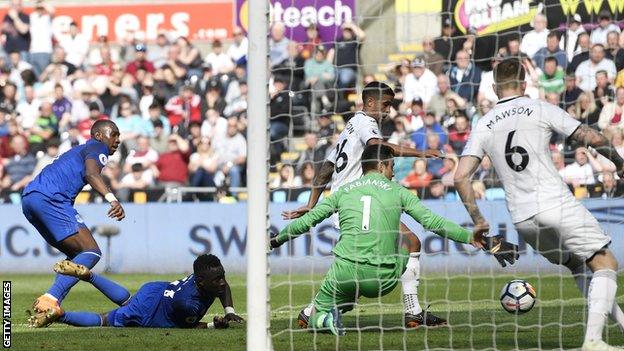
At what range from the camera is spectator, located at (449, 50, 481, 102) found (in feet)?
40.8

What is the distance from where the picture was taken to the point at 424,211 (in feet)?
31.6

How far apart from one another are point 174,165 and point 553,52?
33.1ft

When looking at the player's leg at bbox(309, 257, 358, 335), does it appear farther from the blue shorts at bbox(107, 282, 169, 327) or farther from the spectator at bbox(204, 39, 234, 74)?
the spectator at bbox(204, 39, 234, 74)

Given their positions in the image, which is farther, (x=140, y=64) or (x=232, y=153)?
(x=140, y=64)

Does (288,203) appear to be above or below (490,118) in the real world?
below

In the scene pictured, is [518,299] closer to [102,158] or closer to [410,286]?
[410,286]

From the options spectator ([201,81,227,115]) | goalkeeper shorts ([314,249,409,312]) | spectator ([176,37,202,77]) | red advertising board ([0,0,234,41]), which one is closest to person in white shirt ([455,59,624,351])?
goalkeeper shorts ([314,249,409,312])

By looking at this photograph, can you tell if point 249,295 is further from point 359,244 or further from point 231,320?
point 231,320

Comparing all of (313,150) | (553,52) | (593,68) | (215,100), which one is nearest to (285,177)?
(313,150)

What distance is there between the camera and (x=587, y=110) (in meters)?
12.4

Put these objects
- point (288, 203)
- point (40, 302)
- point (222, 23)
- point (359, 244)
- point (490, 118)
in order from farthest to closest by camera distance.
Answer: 1. point (222, 23)
2. point (288, 203)
3. point (40, 302)
4. point (359, 244)
5. point (490, 118)

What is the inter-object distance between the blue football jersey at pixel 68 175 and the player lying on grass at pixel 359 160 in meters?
2.07

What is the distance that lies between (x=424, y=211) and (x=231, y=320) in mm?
2280

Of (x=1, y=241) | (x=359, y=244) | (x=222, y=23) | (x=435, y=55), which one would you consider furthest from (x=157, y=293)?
(x=222, y=23)
